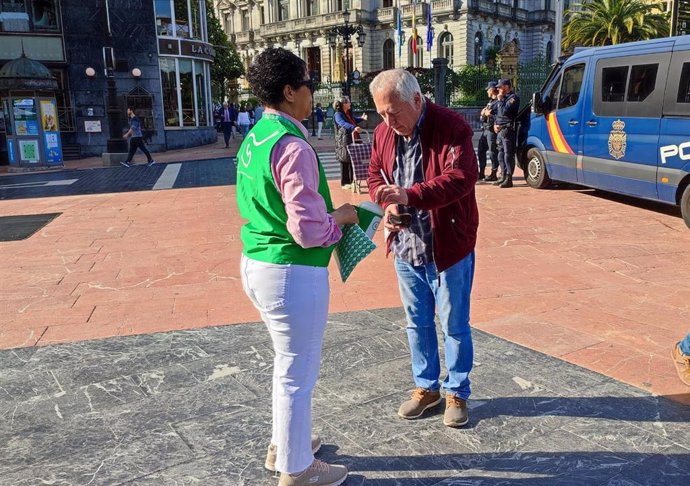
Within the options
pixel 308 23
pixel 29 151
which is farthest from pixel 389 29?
pixel 29 151

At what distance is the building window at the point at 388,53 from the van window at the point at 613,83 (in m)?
57.2

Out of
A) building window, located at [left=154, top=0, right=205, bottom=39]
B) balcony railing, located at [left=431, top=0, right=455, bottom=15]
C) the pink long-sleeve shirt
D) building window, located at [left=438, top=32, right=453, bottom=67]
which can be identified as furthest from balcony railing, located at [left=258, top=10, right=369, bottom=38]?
the pink long-sleeve shirt

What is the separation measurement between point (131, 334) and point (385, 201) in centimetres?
267

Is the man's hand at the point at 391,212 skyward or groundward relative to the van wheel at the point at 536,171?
skyward

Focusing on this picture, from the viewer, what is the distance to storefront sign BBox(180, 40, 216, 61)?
2562cm

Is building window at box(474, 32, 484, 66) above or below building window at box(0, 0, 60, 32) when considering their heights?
above

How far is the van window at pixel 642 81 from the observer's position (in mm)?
8292

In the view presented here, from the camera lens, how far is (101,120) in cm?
2388

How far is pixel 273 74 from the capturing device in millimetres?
2352

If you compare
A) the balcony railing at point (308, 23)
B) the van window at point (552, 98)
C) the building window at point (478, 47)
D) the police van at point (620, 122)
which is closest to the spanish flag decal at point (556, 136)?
the police van at point (620, 122)

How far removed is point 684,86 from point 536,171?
11.1ft

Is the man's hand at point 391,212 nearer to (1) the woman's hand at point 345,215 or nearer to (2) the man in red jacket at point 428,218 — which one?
(2) the man in red jacket at point 428,218

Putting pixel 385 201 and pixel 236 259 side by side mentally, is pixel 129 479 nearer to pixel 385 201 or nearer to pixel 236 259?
pixel 385 201

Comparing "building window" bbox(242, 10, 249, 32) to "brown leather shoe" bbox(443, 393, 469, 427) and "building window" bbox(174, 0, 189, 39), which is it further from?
"brown leather shoe" bbox(443, 393, 469, 427)
